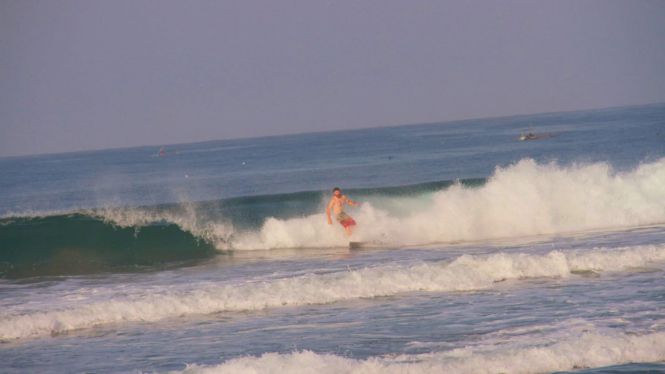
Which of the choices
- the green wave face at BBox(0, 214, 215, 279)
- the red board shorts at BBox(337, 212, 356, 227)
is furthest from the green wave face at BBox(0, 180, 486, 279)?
the red board shorts at BBox(337, 212, 356, 227)

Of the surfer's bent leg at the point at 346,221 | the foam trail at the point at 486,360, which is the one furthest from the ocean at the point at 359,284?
the surfer's bent leg at the point at 346,221

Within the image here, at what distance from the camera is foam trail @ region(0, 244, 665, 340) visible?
10.2 m

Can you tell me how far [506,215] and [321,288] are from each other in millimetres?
9549

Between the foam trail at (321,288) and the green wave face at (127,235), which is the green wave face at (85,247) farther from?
the foam trail at (321,288)

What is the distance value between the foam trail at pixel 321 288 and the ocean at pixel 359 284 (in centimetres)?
4

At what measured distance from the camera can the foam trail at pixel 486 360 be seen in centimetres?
700

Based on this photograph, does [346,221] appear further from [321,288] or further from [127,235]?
[127,235]

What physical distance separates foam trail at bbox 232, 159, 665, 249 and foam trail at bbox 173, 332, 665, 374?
10.0 metres

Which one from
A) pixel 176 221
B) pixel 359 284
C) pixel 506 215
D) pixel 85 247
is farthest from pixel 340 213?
pixel 85 247

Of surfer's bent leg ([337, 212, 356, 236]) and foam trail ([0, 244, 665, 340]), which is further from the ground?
surfer's bent leg ([337, 212, 356, 236])

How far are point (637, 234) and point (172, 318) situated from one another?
476 inches

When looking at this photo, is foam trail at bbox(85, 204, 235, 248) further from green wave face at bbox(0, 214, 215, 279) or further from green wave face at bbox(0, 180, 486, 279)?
green wave face at bbox(0, 214, 215, 279)

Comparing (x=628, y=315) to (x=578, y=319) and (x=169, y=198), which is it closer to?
(x=578, y=319)

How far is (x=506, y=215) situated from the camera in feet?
61.9
